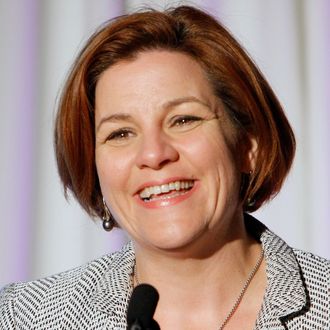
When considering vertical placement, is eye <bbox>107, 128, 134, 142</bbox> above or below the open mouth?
above

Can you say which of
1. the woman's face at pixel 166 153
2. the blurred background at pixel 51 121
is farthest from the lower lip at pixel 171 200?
the blurred background at pixel 51 121

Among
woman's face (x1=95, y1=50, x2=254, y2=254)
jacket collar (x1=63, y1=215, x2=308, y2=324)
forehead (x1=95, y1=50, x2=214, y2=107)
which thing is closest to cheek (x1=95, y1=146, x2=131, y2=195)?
woman's face (x1=95, y1=50, x2=254, y2=254)

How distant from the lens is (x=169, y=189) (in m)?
1.82

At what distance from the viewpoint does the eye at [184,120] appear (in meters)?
1.81

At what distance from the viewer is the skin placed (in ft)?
5.92

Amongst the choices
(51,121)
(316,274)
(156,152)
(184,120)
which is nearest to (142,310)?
(156,152)

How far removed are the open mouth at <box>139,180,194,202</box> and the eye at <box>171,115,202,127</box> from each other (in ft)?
0.39

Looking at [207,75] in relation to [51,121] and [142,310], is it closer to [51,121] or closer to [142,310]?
[142,310]

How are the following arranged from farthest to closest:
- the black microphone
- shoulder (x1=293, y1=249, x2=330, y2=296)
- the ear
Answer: the ear
shoulder (x1=293, y1=249, x2=330, y2=296)
the black microphone

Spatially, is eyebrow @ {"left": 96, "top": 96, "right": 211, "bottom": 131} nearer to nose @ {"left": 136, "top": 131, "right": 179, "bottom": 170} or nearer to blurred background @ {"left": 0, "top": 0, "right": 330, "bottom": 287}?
nose @ {"left": 136, "top": 131, "right": 179, "bottom": 170}

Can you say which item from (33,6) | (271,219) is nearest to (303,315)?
(271,219)

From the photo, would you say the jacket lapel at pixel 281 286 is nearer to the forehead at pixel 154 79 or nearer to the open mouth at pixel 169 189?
the open mouth at pixel 169 189

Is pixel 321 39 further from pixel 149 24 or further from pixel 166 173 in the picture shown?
pixel 166 173

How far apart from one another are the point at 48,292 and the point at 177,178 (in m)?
0.49
